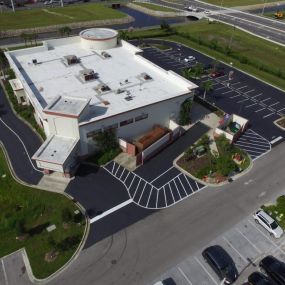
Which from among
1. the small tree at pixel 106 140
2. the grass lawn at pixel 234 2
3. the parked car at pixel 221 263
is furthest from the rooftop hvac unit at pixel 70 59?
the grass lawn at pixel 234 2

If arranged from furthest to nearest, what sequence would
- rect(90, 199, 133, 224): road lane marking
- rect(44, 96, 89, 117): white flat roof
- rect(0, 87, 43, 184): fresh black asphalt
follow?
rect(0, 87, 43, 184): fresh black asphalt, rect(44, 96, 89, 117): white flat roof, rect(90, 199, 133, 224): road lane marking

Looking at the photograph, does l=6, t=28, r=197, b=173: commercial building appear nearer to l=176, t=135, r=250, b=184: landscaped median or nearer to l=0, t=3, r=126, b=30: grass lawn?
l=176, t=135, r=250, b=184: landscaped median

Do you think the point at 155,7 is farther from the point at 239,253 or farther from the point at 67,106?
the point at 239,253

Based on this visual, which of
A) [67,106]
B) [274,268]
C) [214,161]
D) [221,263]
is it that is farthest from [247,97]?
[221,263]

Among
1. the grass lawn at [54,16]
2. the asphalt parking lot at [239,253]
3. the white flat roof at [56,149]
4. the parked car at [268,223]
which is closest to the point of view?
the asphalt parking lot at [239,253]

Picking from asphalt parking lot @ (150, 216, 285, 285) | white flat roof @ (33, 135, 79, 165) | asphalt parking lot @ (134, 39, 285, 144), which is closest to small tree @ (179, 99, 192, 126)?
asphalt parking lot @ (134, 39, 285, 144)

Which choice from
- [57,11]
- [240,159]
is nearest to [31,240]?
[240,159]

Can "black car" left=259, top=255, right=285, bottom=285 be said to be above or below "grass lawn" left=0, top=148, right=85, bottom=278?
above

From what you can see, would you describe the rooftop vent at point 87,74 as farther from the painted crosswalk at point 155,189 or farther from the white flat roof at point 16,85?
the painted crosswalk at point 155,189
